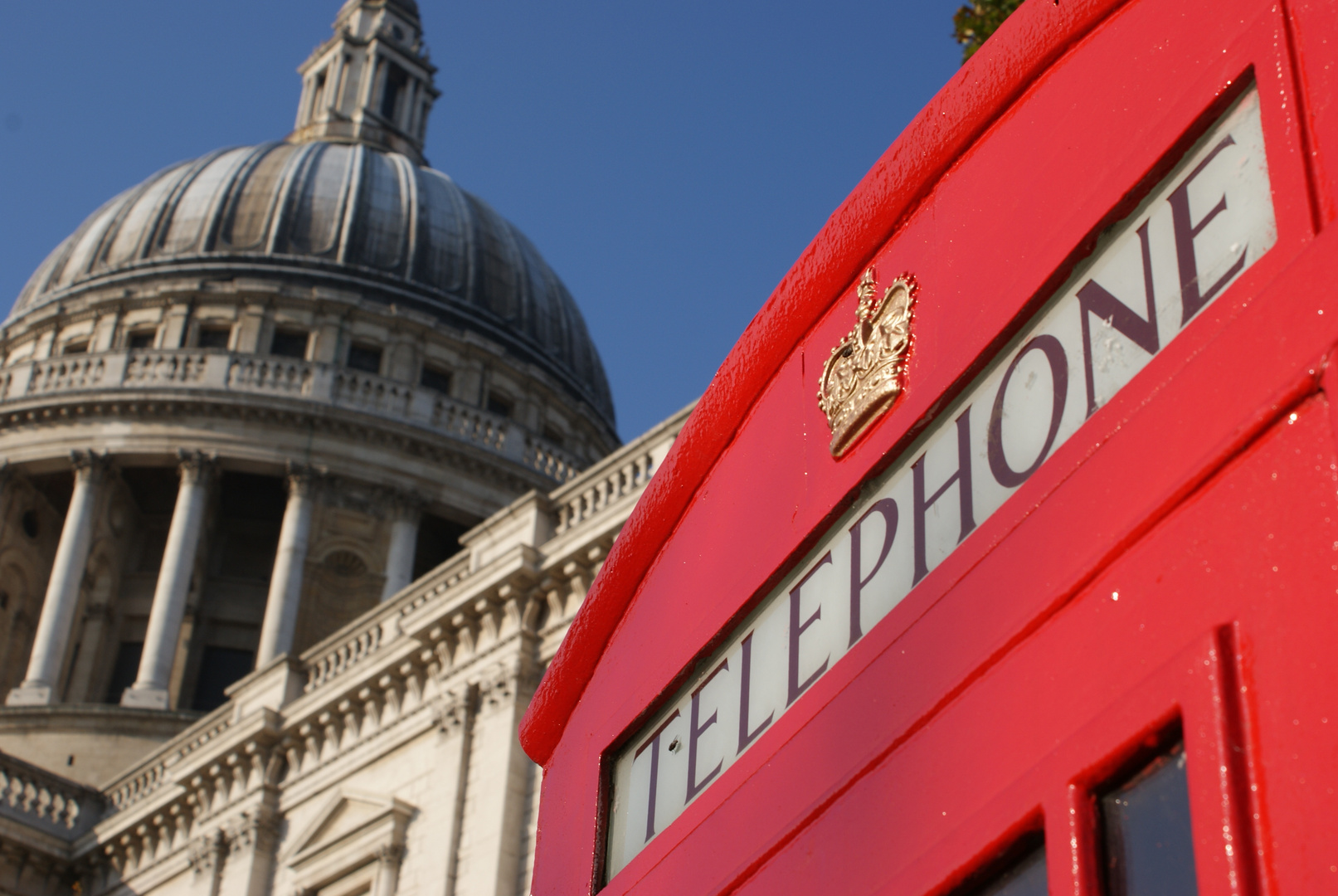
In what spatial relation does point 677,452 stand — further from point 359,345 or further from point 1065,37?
point 359,345

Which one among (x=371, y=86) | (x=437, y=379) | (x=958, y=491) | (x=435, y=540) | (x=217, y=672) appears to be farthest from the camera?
(x=371, y=86)

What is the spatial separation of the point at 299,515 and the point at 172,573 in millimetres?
2893

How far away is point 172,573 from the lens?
116ft

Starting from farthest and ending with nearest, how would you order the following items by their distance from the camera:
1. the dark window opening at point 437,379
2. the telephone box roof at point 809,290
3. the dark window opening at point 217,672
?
the dark window opening at point 437,379 < the dark window opening at point 217,672 < the telephone box roof at point 809,290

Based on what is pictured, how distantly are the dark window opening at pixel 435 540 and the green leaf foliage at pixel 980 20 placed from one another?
28.9 meters

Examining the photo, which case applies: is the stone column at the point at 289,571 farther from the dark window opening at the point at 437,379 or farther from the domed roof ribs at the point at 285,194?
the domed roof ribs at the point at 285,194

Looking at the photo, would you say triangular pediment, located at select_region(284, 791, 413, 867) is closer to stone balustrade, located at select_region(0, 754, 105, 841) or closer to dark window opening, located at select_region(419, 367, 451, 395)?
stone balustrade, located at select_region(0, 754, 105, 841)

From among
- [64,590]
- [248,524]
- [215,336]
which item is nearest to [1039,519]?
[64,590]

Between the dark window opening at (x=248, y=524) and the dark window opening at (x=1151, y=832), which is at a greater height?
the dark window opening at (x=248, y=524)

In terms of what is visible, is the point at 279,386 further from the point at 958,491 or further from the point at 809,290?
the point at 958,491

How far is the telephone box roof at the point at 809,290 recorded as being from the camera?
2.72 m

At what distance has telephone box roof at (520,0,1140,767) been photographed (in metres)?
2.72

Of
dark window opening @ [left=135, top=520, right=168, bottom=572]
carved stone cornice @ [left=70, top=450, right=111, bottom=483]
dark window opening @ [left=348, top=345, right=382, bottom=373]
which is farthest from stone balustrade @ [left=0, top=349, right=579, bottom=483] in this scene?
dark window opening @ [left=135, top=520, right=168, bottom=572]

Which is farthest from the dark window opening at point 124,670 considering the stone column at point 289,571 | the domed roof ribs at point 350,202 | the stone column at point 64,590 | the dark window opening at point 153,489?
the domed roof ribs at point 350,202
